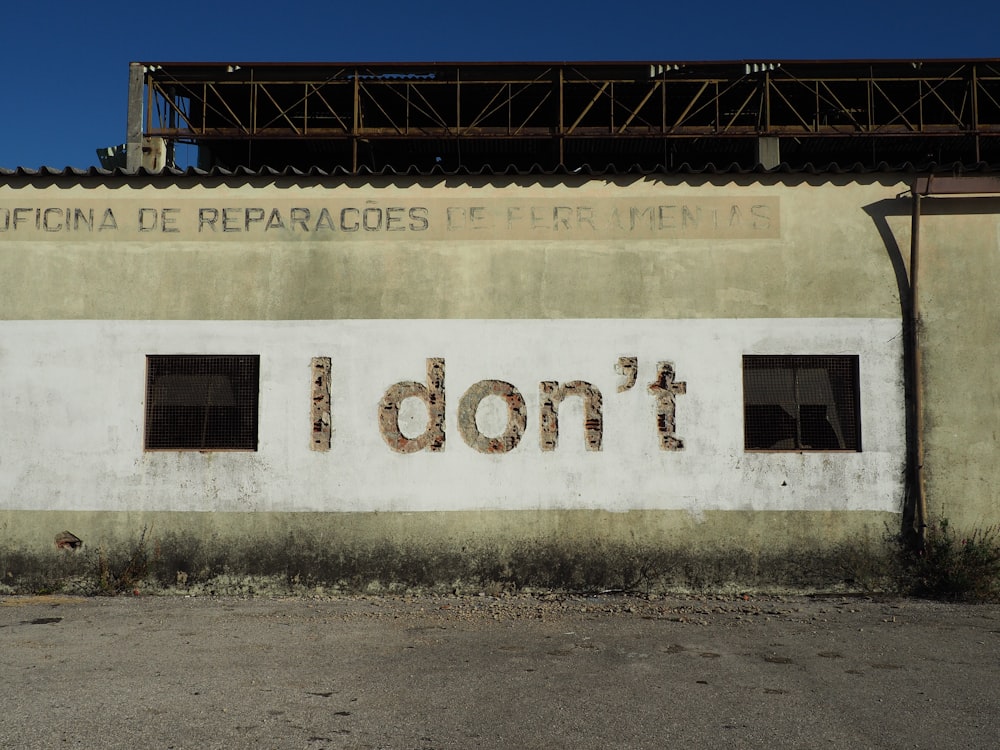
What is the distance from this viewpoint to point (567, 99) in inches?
604

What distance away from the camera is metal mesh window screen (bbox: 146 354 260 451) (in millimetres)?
8188

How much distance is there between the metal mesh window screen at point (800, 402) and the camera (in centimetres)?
805

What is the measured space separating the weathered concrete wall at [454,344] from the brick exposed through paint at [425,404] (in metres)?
0.07

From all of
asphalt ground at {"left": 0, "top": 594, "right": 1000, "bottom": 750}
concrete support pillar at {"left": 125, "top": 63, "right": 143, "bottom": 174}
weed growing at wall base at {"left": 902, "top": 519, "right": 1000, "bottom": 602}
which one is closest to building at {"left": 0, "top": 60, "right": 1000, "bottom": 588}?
weed growing at wall base at {"left": 902, "top": 519, "right": 1000, "bottom": 602}

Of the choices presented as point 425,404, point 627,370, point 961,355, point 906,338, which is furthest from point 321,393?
point 961,355

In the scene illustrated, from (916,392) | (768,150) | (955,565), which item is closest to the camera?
(955,565)

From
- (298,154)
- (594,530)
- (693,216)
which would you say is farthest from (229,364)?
(298,154)

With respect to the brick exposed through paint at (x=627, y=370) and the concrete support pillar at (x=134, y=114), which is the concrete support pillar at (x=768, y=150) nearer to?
the brick exposed through paint at (x=627, y=370)

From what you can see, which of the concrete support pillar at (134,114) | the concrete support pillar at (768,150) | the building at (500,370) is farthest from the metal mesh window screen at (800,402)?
the concrete support pillar at (134,114)

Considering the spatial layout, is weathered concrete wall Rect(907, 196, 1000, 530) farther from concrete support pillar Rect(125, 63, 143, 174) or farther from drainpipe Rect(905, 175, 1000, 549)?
concrete support pillar Rect(125, 63, 143, 174)

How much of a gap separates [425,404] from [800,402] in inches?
141

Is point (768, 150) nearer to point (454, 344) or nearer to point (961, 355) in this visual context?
point (961, 355)

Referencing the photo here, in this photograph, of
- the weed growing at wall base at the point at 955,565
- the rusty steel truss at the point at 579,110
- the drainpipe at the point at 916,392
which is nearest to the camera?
the weed growing at wall base at the point at 955,565

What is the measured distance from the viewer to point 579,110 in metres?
15.9
